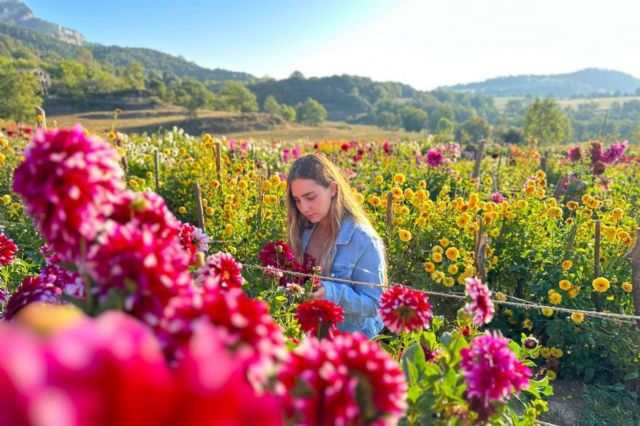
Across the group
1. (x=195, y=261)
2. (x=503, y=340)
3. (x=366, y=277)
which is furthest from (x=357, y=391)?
(x=366, y=277)

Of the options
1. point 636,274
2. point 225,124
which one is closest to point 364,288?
point 636,274

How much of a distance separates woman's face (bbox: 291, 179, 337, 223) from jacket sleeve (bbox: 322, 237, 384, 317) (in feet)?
1.30

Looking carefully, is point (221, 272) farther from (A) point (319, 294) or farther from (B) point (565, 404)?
(B) point (565, 404)

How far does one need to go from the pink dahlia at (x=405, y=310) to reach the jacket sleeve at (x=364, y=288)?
1181 millimetres

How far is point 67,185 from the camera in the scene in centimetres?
66

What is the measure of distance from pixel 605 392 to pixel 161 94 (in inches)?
3083

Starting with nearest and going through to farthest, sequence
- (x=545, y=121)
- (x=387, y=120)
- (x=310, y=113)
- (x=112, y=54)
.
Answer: (x=545, y=121) < (x=310, y=113) < (x=387, y=120) < (x=112, y=54)

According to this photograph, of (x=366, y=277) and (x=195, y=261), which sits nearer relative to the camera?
(x=195, y=261)

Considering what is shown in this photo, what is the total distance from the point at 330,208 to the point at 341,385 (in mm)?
2541

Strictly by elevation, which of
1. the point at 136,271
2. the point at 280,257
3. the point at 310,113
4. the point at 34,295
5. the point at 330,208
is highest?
the point at 310,113

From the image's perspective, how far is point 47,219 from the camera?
2.25ft

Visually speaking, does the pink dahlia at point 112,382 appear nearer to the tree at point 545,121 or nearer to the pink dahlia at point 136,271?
the pink dahlia at point 136,271

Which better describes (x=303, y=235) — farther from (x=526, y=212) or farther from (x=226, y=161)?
(x=226, y=161)

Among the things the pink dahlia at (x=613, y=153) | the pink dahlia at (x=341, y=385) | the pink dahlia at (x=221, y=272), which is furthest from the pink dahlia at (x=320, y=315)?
the pink dahlia at (x=613, y=153)
